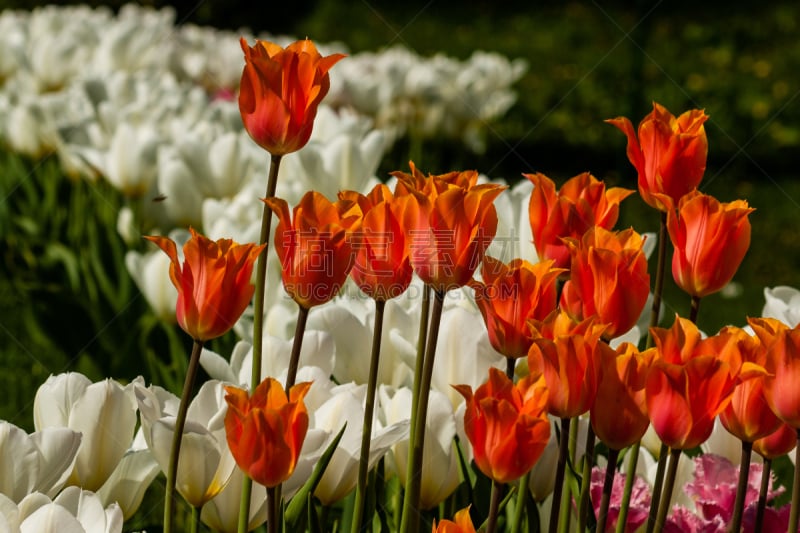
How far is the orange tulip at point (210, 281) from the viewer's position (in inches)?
28.8

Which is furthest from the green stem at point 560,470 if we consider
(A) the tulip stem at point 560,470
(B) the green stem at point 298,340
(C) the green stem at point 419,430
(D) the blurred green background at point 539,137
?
(D) the blurred green background at point 539,137

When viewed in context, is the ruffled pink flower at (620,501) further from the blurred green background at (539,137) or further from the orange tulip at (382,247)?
the blurred green background at (539,137)

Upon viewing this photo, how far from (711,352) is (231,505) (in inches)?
16.7

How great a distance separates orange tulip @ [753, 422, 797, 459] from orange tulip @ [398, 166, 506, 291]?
26cm

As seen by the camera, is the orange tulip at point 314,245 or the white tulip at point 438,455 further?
the white tulip at point 438,455

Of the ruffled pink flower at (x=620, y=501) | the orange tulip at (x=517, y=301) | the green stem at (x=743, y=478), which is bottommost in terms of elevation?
the ruffled pink flower at (x=620, y=501)

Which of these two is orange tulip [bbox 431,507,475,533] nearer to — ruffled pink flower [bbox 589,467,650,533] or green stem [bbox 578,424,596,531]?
green stem [bbox 578,424,596,531]

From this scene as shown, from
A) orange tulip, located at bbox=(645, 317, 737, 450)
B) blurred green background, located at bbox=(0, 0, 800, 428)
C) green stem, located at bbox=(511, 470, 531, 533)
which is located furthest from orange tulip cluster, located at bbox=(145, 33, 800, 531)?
blurred green background, located at bbox=(0, 0, 800, 428)

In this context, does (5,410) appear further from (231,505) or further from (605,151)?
(605,151)

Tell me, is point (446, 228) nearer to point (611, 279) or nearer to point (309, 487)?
point (611, 279)

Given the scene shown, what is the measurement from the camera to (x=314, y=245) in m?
0.75

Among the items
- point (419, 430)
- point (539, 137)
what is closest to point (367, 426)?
point (419, 430)

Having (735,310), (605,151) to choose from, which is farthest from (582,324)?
(605,151)

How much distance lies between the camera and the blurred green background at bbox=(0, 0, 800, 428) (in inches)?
83.3
